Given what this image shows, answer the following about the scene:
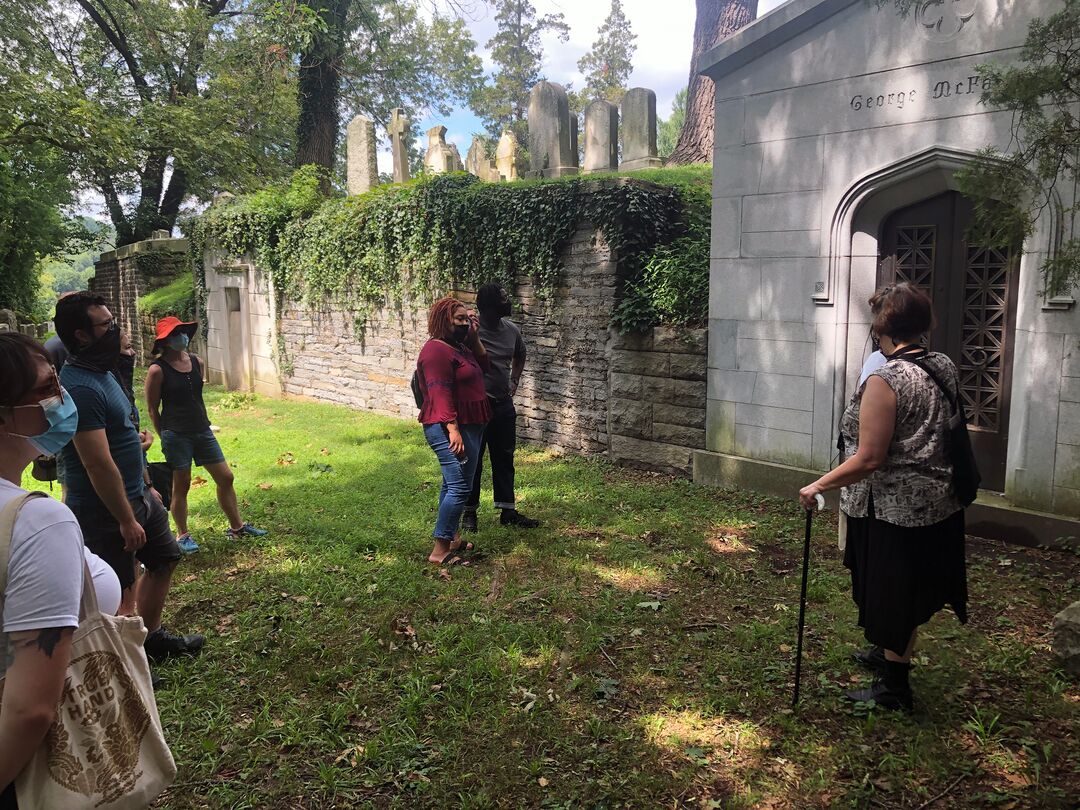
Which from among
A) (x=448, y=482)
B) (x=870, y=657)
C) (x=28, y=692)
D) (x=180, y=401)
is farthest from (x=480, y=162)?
(x=28, y=692)

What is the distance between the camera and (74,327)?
11.7ft

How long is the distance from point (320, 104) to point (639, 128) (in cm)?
752

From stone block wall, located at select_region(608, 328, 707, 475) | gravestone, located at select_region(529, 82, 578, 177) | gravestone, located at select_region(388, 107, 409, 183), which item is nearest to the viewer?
stone block wall, located at select_region(608, 328, 707, 475)

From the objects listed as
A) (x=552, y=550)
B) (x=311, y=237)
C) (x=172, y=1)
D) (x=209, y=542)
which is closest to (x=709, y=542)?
(x=552, y=550)

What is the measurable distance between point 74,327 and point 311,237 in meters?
9.63

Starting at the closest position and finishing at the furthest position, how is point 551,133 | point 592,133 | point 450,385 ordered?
point 450,385, point 551,133, point 592,133

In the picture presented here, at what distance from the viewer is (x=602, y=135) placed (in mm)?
11516

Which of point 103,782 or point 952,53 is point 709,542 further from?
point 103,782

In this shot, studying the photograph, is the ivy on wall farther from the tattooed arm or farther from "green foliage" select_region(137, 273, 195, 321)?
the tattooed arm

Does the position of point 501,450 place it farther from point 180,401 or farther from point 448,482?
point 180,401

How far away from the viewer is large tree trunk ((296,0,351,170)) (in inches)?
562

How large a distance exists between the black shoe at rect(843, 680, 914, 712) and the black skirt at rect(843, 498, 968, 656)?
275 mm

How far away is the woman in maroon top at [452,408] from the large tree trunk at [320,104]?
36.5 ft

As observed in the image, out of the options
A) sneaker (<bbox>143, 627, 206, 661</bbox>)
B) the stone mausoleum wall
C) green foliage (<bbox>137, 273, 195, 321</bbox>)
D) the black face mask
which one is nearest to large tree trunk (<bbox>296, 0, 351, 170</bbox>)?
green foliage (<bbox>137, 273, 195, 321</bbox>)
